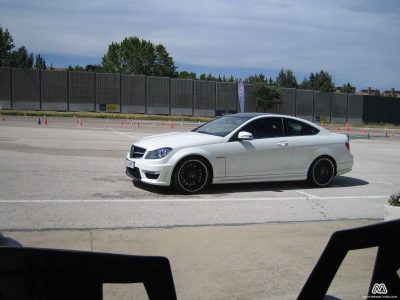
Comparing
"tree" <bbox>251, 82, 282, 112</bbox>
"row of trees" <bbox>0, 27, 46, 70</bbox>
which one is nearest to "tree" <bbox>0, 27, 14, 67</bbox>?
"row of trees" <bbox>0, 27, 46, 70</bbox>

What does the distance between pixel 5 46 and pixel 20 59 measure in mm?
7412

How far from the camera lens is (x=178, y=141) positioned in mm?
8938

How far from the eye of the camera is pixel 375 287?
76.3 inches

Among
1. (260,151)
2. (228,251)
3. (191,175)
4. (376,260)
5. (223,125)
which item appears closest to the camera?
(376,260)

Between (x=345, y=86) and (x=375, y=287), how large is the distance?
448 ft

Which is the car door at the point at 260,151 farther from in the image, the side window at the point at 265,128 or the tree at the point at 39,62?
the tree at the point at 39,62

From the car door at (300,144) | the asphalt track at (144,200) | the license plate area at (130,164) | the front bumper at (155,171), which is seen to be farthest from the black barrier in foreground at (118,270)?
the car door at (300,144)

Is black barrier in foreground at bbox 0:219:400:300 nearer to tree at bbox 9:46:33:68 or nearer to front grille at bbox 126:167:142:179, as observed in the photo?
front grille at bbox 126:167:142:179

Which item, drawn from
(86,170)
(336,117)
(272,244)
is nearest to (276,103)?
(336,117)

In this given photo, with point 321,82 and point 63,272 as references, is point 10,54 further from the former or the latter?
point 63,272

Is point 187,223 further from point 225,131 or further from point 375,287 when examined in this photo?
point 375,287

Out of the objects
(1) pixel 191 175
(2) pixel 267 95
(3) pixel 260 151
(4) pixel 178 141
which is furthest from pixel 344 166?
(2) pixel 267 95

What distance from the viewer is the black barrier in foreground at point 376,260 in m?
1.78

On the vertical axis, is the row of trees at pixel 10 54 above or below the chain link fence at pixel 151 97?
above
